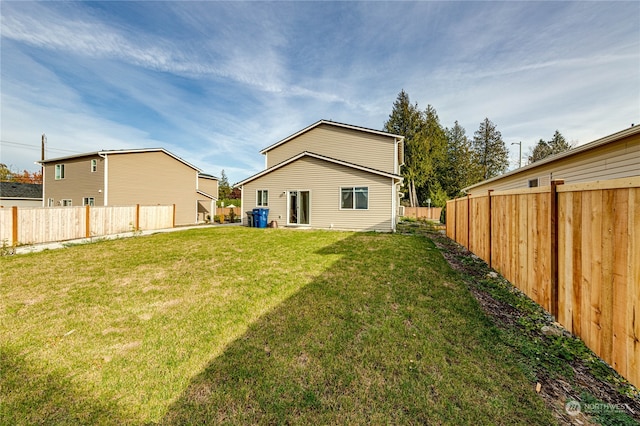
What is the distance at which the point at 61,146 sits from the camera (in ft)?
91.8

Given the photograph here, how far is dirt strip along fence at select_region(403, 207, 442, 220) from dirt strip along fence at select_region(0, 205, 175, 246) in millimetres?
27843

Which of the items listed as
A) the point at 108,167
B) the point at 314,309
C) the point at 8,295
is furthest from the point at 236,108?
the point at 314,309

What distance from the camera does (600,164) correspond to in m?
6.88

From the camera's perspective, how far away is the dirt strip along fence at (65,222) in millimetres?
8922

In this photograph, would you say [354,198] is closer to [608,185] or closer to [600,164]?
[600,164]

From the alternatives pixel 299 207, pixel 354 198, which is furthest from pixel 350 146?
pixel 299 207

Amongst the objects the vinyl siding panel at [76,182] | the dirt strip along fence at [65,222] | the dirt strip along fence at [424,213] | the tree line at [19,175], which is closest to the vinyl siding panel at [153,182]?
the vinyl siding panel at [76,182]

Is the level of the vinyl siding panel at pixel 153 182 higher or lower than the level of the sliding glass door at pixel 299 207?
higher

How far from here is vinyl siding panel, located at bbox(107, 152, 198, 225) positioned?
1756 cm

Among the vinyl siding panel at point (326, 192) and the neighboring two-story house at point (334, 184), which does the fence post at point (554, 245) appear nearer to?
the neighboring two-story house at point (334, 184)

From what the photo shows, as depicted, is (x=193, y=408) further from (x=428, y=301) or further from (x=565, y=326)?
(x=565, y=326)

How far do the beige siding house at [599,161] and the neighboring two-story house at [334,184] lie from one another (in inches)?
232

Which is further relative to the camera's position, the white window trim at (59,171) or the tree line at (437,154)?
the tree line at (437,154)

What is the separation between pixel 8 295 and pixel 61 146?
114ft
